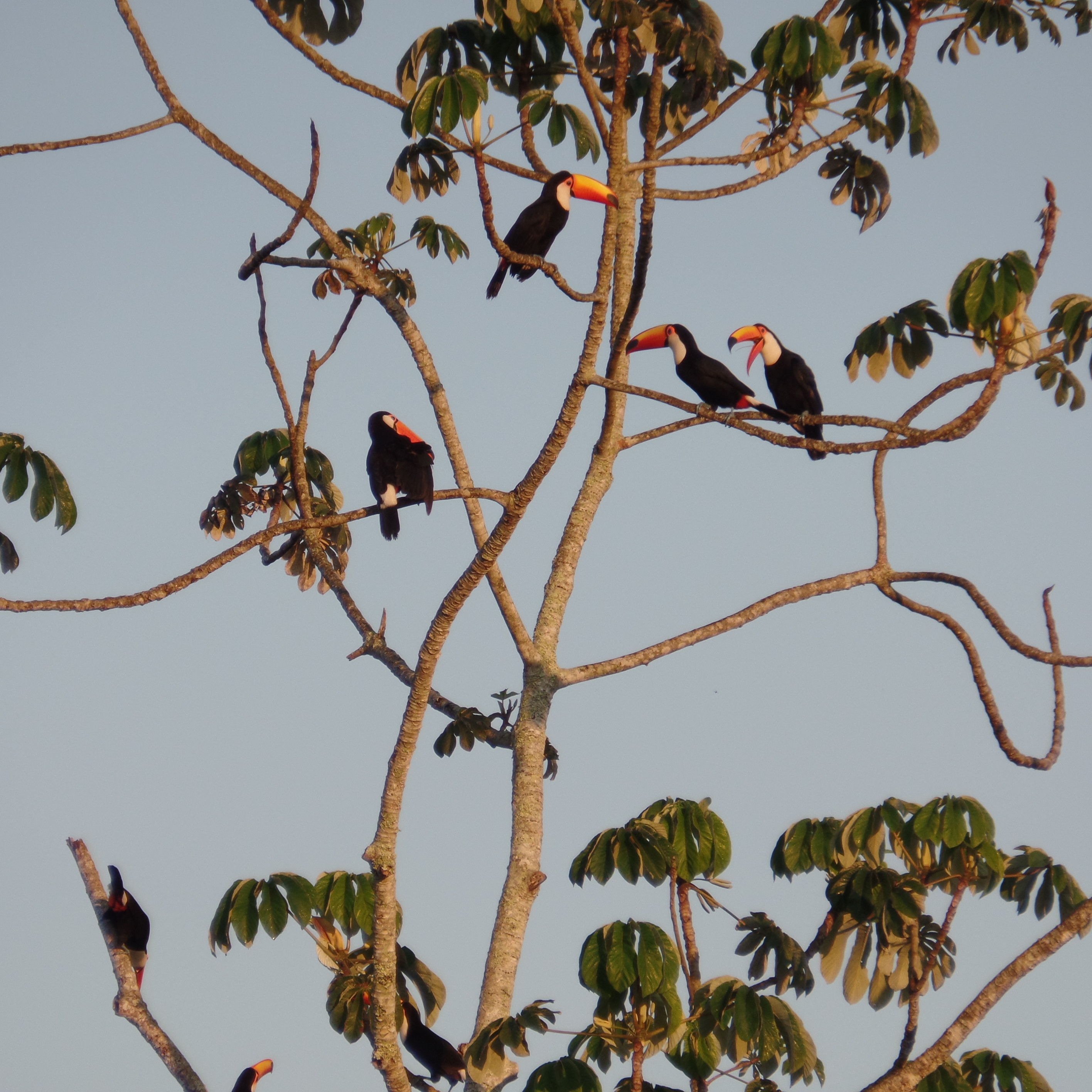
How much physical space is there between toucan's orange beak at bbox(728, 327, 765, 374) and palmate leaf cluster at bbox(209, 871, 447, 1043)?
5.46 m

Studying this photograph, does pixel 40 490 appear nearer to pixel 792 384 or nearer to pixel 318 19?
pixel 318 19

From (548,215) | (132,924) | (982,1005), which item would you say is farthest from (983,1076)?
(548,215)

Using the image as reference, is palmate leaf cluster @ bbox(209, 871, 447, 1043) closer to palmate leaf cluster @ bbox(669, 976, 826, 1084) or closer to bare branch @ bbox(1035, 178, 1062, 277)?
palmate leaf cluster @ bbox(669, 976, 826, 1084)

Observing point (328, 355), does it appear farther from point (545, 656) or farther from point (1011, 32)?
point (1011, 32)

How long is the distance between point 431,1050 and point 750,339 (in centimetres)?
566

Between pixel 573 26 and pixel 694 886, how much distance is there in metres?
4.17

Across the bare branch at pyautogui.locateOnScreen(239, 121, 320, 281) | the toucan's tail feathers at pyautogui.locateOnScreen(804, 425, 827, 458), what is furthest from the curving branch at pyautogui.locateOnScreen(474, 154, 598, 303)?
the toucan's tail feathers at pyautogui.locateOnScreen(804, 425, 827, 458)

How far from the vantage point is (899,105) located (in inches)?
244

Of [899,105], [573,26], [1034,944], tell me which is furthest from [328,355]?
[1034,944]

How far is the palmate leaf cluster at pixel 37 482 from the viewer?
4.81 metres

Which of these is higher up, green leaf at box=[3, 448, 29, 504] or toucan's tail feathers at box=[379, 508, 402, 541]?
toucan's tail feathers at box=[379, 508, 402, 541]

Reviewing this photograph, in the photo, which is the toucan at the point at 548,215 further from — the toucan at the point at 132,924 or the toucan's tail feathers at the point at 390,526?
the toucan at the point at 132,924

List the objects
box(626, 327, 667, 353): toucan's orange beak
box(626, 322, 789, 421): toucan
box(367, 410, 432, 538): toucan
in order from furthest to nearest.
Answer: box(626, 327, 667, 353): toucan's orange beak < box(626, 322, 789, 421): toucan < box(367, 410, 432, 538): toucan

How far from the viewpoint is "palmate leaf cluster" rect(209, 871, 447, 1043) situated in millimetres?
4582
